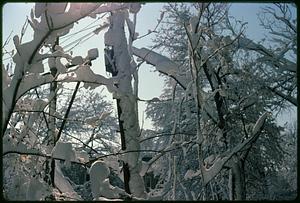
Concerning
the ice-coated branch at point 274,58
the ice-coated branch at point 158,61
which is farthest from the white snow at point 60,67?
the ice-coated branch at point 274,58

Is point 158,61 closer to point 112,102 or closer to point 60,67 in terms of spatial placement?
point 112,102

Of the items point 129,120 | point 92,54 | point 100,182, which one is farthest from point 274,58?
point 100,182

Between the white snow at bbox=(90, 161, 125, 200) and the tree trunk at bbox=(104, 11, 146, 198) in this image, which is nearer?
the white snow at bbox=(90, 161, 125, 200)

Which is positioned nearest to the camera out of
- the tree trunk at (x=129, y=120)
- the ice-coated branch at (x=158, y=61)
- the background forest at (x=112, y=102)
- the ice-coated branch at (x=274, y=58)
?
the background forest at (x=112, y=102)

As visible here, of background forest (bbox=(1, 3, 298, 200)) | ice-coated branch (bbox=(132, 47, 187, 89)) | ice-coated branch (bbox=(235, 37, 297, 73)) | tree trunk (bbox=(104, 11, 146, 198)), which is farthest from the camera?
ice-coated branch (bbox=(235, 37, 297, 73))

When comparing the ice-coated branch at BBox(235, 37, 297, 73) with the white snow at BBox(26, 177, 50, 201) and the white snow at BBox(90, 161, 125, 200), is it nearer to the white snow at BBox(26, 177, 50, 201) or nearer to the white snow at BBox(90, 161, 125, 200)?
the white snow at BBox(90, 161, 125, 200)

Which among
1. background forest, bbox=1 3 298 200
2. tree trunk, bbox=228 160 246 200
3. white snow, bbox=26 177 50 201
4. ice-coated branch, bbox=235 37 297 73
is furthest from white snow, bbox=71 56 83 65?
ice-coated branch, bbox=235 37 297 73

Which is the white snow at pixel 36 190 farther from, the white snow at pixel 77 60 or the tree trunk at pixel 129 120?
the white snow at pixel 77 60

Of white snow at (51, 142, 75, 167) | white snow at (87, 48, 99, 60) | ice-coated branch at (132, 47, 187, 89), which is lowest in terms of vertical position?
white snow at (51, 142, 75, 167)

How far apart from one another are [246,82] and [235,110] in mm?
1045

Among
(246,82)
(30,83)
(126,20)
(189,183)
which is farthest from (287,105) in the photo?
(30,83)

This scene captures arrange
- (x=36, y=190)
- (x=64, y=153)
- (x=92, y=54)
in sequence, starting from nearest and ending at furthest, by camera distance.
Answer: (x=64, y=153) < (x=36, y=190) < (x=92, y=54)

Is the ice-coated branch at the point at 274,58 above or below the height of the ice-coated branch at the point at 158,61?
above

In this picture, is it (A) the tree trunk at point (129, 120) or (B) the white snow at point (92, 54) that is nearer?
(B) the white snow at point (92, 54)
